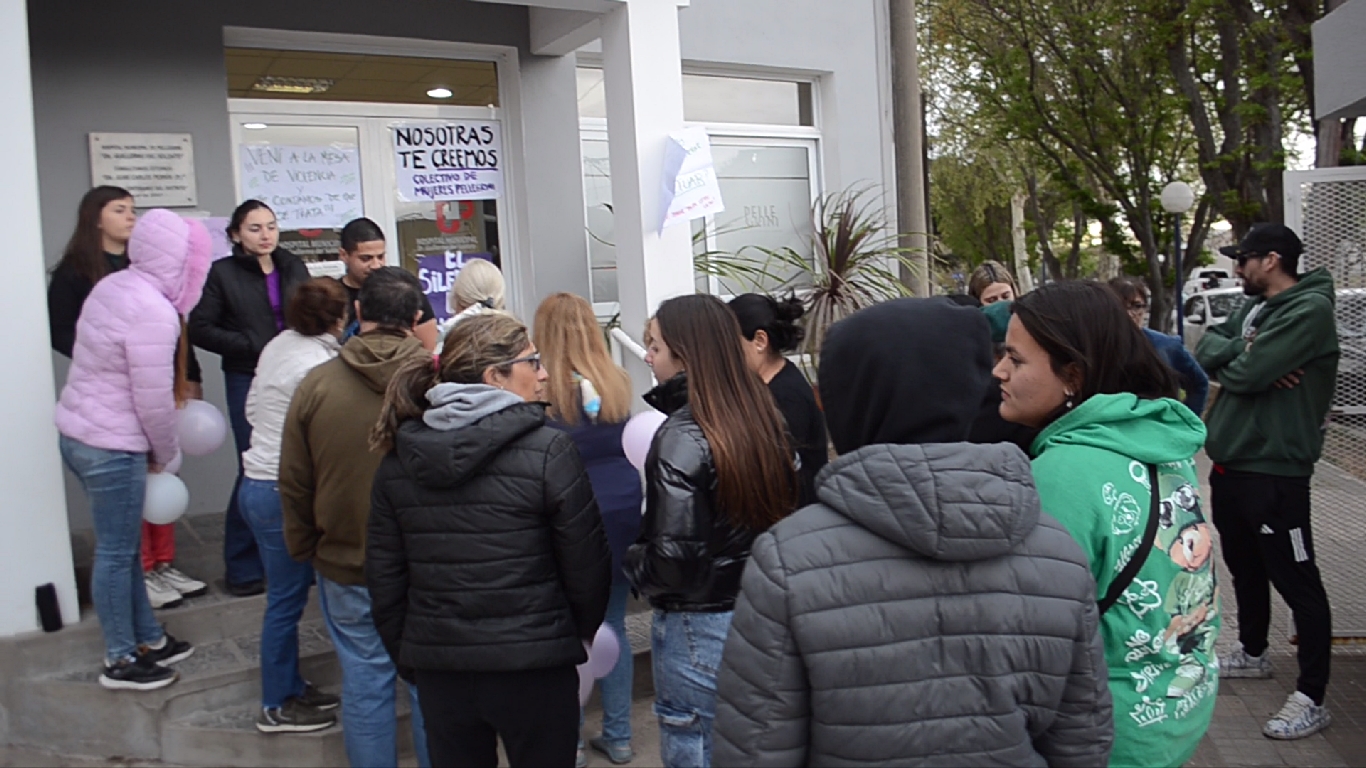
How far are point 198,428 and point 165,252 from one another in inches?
35.8

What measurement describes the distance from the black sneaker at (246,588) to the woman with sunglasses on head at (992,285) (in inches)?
149

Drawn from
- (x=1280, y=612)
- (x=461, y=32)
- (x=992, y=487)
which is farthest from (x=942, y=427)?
(x=461, y=32)

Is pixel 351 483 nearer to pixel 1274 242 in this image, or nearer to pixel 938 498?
pixel 938 498

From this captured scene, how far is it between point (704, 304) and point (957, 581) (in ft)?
4.86

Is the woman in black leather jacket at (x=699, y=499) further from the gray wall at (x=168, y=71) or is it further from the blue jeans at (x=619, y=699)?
the gray wall at (x=168, y=71)

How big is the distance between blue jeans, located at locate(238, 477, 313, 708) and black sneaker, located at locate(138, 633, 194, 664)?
0.55m

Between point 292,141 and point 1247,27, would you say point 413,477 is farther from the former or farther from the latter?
point 1247,27

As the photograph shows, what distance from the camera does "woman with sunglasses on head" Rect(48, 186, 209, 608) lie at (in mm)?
4578

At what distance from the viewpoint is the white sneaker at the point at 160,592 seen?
15.6ft

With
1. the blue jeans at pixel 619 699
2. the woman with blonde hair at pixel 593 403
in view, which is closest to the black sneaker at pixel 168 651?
the blue jeans at pixel 619 699

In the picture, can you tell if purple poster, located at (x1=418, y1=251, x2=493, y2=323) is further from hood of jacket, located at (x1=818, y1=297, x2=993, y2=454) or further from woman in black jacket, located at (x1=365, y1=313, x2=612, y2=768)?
hood of jacket, located at (x1=818, y1=297, x2=993, y2=454)

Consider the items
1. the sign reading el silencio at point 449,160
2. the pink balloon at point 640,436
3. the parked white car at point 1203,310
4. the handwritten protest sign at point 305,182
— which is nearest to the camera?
the pink balloon at point 640,436

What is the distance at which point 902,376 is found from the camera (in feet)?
6.27

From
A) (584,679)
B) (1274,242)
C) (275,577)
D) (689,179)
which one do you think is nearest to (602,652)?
(584,679)
